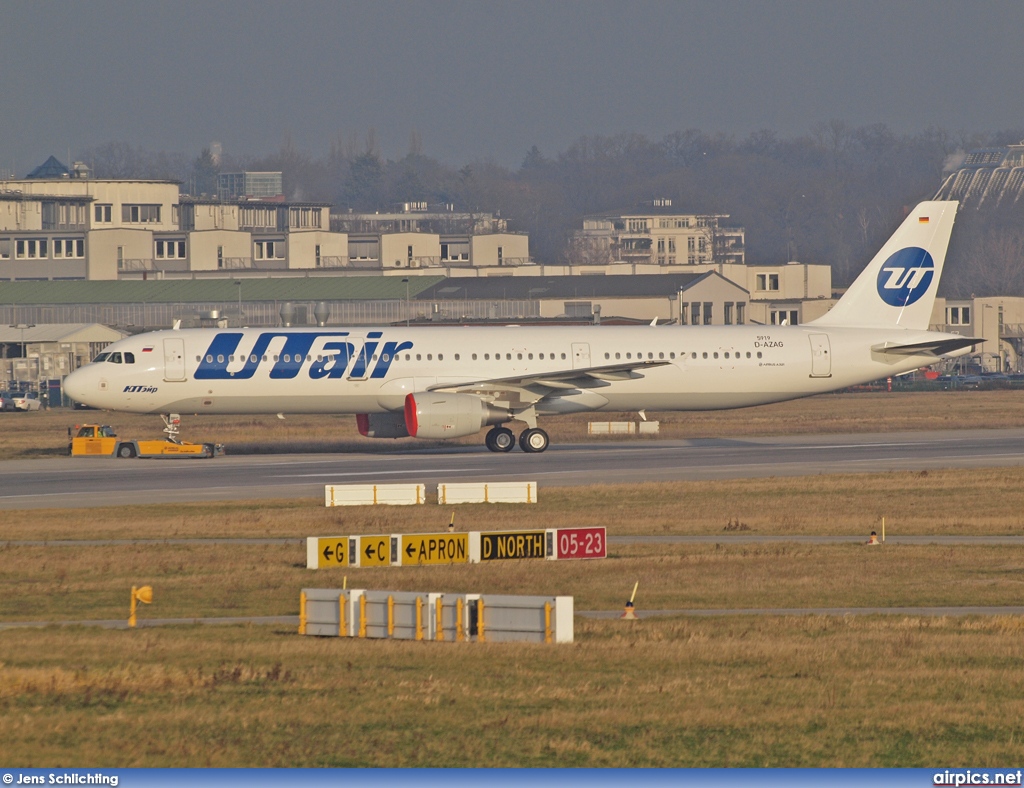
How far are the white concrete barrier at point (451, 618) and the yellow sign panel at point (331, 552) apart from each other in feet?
23.5

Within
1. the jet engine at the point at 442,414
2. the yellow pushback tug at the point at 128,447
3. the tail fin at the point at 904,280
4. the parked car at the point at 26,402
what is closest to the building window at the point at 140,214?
the parked car at the point at 26,402

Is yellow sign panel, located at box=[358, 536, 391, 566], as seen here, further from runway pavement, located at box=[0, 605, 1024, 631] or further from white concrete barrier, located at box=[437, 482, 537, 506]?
white concrete barrier, located at box=[437, 482, 537, 506]

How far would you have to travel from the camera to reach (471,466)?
51250mm

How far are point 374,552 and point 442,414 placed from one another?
81.9 feet

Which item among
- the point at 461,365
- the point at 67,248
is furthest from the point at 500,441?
the point at 67,248

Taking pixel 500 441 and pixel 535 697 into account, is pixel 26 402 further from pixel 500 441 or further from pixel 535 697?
pixel 535 697

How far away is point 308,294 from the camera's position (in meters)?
139

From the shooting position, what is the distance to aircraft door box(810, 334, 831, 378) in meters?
59.3

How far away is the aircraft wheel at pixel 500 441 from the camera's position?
57812 mm

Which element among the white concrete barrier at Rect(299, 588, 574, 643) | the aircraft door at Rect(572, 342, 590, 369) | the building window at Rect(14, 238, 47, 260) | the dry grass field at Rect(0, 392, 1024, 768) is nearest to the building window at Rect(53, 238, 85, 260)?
the building window at Rect(14, 238, 47, 260)

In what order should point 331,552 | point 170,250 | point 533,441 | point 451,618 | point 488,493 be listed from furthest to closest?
1. point 170,250
2. point 533,441
3. point 488,493
4. point 331,552
5. point 451,618

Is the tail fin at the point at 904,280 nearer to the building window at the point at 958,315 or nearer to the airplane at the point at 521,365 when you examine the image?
the airplane at the point at 521,365

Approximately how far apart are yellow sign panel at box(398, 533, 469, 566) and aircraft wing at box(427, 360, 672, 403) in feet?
86.2

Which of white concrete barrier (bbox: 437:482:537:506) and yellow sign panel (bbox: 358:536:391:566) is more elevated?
white concrete barrier (bbox: 437:482:537:506)
